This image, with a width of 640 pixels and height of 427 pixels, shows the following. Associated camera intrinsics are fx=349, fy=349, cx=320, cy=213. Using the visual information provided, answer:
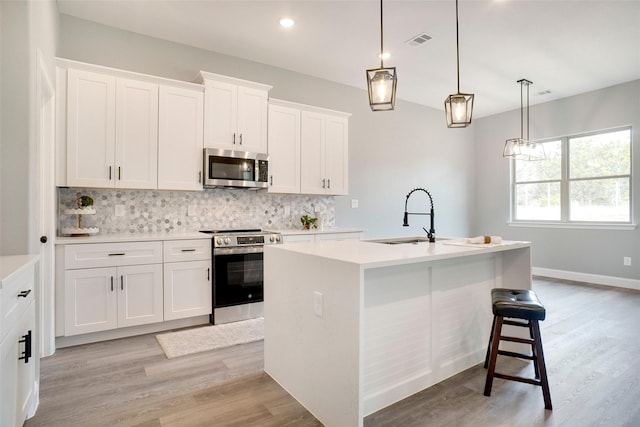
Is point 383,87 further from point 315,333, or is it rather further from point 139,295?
point 139,295

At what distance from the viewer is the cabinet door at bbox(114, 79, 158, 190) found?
128 inches

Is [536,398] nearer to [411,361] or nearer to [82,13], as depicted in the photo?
[411,361]

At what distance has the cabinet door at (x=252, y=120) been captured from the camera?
3.88 meters

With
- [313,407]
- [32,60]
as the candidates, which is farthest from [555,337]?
[32,60]

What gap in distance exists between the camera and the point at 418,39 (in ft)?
12.4

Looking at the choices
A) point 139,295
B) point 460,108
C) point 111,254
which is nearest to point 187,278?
point 139,295

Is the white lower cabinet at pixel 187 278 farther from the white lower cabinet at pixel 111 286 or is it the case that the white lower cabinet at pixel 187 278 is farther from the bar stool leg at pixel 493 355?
the bar stool leg at pixel 493 355

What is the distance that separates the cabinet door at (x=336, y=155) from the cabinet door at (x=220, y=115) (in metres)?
1.28

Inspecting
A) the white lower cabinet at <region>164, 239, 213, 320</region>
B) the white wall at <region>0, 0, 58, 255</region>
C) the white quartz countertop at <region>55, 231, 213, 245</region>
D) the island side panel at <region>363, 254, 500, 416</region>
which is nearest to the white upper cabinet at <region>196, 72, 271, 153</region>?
the white quartz countertop at <region>55, 231, 213, 245</region>

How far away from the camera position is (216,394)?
2.17 metres

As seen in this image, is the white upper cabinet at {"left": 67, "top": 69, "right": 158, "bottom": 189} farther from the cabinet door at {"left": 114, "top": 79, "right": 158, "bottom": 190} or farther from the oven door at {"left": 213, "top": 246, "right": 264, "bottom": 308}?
the oven door at {"left": 213, "top": 246, "right": 264, "bottom": 308}

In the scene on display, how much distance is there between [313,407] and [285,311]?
1.86ft

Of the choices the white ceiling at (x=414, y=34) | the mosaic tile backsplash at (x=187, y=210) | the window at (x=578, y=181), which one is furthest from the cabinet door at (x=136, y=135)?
the window at (x=578, y=181)

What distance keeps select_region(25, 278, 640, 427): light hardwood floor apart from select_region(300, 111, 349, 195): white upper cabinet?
88.2 inches
